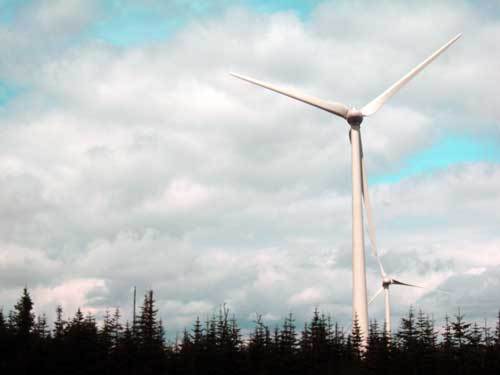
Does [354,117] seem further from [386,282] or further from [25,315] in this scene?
[25,315]

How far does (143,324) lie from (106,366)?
55.6ft

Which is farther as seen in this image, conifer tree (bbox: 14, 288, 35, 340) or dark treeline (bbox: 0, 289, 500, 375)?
conifer tree (bbox: 14, 288, 35, 340)

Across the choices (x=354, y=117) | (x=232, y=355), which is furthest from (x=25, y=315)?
(x=354, y=117)

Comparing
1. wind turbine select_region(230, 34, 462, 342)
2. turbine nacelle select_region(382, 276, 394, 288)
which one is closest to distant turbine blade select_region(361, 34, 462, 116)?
wind turbine select_region(230, 34, 462, 342)

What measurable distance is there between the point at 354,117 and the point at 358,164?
576cm

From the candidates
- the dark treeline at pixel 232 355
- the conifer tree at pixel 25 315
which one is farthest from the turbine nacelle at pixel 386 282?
the conifer tree at pixel 25 315

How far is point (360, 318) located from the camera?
76.4m

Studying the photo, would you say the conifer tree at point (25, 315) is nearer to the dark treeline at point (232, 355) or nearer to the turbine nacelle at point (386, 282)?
the dark treeline at point (232, 355)

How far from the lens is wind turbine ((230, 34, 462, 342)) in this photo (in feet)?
251

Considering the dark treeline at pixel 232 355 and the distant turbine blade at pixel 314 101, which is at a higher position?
the distant turbine blade at pixel 314 101

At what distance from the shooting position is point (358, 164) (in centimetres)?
8188

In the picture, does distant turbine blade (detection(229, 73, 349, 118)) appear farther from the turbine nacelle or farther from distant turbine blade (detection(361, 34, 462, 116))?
the turbine nacelle

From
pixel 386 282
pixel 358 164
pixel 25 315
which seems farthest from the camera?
pixel 25 315

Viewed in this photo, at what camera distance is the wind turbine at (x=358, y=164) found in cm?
7656
